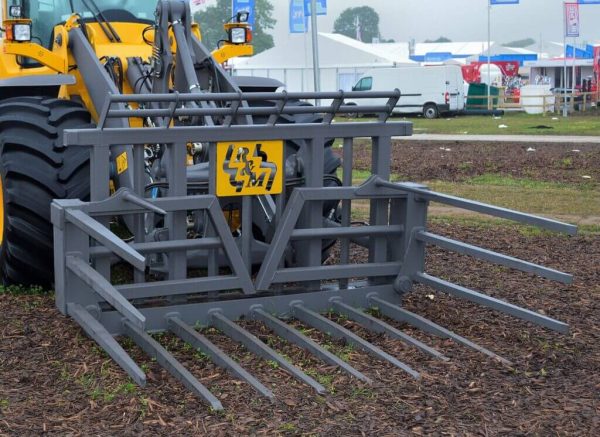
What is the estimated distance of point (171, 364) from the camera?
5.31 m

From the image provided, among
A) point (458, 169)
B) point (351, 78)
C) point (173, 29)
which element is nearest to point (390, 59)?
point (351, 78)

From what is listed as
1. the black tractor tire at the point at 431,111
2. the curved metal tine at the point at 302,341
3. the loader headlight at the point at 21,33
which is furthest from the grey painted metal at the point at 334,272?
the black tractor tire at the point at 431,111

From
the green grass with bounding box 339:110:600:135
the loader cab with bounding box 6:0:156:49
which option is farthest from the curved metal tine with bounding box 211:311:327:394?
the green grass with bounding box 339:110:600:135

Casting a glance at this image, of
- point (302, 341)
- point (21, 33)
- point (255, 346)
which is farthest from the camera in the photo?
point (21, 33)

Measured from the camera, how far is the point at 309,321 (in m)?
6.36

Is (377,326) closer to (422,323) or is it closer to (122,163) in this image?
(422,323)

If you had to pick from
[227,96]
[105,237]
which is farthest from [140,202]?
[227,96]

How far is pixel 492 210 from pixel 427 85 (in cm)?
3525

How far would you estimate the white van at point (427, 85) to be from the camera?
1580 inches

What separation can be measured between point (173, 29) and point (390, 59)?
51.7 m

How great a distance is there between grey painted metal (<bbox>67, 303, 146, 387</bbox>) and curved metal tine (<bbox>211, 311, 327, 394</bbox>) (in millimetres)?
757

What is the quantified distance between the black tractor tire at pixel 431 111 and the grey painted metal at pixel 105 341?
35.0 m

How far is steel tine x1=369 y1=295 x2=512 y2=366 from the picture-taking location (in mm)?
5832

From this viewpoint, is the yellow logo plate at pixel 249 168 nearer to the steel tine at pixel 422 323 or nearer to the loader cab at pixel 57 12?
the steel tine at pixel 422 323
